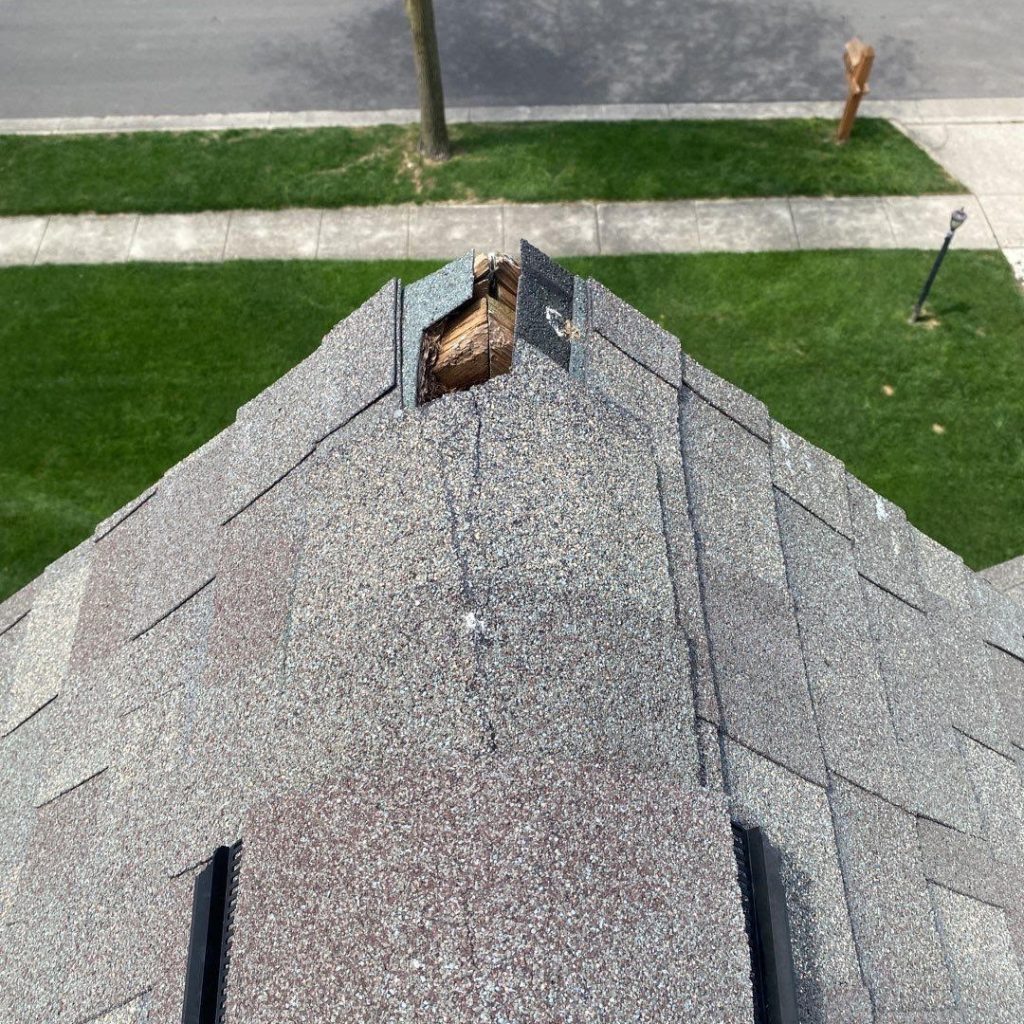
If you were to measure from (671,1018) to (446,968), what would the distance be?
688mm

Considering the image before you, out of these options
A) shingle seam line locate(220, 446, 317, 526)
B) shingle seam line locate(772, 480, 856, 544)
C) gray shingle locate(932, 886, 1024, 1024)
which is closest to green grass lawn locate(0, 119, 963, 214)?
shingle seam line locate(772, 480, 856, 544)

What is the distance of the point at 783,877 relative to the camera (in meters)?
3.98

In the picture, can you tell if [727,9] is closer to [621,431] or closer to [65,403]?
[65,403]

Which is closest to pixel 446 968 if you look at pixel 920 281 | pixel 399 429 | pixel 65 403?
pixel 399 429

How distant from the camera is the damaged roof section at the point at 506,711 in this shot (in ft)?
10.6

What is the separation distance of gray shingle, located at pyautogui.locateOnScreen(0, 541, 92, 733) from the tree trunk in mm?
8684

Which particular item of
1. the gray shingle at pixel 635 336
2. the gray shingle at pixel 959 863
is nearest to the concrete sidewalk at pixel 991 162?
the gray shingle at pixel 635 336

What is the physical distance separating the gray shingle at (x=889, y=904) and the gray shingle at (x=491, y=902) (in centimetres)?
116

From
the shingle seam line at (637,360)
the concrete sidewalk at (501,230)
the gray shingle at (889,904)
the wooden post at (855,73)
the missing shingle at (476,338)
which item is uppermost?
the missing shingle at (476,338)

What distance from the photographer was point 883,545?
20.1ft

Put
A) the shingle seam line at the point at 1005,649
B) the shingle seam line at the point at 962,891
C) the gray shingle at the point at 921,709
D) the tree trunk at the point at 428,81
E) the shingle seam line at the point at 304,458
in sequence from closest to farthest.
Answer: the shingle seam line at the point at 962,891, the shingle seam line at the point at 304,458, the gray shingle at the point at 921,709, the shingle seam line at the point at 1005,649, the tree trunk at the point at 428,81

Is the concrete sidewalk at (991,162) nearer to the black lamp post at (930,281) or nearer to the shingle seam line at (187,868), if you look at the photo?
the black lamp post at (930,281)

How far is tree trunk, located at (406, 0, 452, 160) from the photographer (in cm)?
1242

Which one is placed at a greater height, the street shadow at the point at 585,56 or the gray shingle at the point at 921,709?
the gray shingle at the point at 921,709
